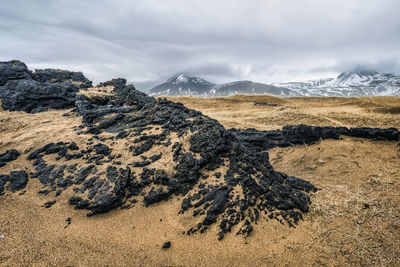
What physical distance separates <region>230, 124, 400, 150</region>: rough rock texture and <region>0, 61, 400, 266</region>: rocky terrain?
37 cm

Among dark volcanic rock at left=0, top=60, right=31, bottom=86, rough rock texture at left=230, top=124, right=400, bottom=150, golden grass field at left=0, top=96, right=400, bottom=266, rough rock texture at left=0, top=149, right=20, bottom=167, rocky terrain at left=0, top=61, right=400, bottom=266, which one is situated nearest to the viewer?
golden grass field at left=0, top=96, right=400, bottom=266

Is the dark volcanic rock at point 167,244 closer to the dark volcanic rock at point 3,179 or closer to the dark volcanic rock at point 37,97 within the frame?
the dark volcanic rock at point 3,179

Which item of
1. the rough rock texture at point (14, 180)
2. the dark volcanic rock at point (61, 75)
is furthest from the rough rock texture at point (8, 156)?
the dark volcanic rock at point (61, 75)

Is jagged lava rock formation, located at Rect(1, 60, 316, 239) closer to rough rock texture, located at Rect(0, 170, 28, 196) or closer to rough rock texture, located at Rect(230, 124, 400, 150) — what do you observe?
rough rock texture, located at Rect(0, 170, 28, 196)

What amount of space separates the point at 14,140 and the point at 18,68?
2271 cm

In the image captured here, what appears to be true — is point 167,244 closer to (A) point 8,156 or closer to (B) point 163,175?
(B) point 163,175

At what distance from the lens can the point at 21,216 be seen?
6297 mm

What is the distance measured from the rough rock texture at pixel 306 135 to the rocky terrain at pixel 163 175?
37cm

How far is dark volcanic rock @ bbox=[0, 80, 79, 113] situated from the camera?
17234mm

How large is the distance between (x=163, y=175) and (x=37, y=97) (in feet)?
59.6

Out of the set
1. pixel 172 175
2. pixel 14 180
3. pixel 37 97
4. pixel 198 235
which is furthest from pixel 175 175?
pixel 37 97

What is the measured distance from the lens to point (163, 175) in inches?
293

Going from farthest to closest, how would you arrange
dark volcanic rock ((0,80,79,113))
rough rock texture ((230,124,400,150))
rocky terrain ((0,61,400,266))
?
dark volcanic rock ((0,80,79,113)), rough rock texture ((230,124,400,150)), rocky terrain ((0,61,400,266))

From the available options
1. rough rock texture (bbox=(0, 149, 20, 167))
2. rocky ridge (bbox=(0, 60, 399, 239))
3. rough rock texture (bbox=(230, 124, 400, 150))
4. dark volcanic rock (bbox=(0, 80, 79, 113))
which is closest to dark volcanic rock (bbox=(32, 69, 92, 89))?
dark volcanic rock (bbox=(0, 80, 79, 113))
